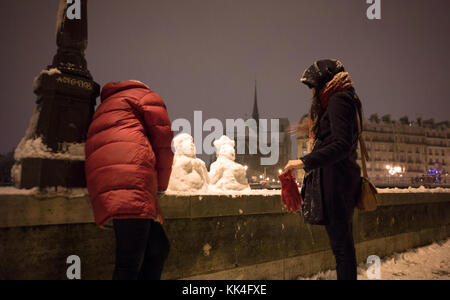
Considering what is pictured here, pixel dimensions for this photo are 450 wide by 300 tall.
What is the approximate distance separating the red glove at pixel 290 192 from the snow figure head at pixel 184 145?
143 inches

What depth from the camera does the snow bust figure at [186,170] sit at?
5918 mm

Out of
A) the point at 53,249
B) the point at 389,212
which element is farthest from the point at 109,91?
the point at 389,212

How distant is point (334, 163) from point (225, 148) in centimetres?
557

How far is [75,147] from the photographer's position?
2949mm

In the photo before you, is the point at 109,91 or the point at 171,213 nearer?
the point at 109,91

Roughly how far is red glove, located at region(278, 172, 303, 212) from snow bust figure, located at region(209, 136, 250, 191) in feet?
14.5

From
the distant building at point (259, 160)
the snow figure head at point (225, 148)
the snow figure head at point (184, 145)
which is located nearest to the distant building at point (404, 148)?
the distant building at point (259, 160)

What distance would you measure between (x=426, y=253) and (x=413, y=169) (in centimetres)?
8494

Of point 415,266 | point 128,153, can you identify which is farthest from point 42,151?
point 415,266

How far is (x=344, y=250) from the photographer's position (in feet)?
8.19

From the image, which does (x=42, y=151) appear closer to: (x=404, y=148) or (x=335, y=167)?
(x=335, y=167)

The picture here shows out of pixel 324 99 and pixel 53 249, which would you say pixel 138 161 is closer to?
pixel 53 249

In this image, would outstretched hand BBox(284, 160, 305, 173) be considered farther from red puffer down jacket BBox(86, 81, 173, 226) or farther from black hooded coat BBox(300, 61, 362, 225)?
red puffer down jacket BBox(86, 81, 173, 226)

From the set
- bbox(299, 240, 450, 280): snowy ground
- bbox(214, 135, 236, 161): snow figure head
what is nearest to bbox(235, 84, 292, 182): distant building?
bbox(214, 135, 236, 161): snow figure head
